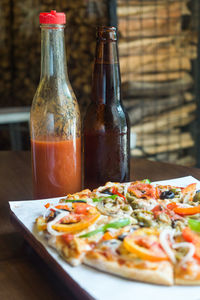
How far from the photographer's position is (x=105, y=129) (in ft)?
4.09

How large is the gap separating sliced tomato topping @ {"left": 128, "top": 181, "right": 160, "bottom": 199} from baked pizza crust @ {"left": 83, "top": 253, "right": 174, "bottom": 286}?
0.34 m

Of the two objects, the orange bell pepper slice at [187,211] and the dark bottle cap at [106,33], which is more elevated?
the dark bottle cap at [106,33]

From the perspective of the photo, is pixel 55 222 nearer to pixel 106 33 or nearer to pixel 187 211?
pixel 187 211

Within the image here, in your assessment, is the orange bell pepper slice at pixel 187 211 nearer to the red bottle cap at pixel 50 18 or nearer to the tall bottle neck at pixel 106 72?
the tall bottle neck at pixel 106 72

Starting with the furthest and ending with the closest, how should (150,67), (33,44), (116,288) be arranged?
(33,44) < (150,67) < (116,288)

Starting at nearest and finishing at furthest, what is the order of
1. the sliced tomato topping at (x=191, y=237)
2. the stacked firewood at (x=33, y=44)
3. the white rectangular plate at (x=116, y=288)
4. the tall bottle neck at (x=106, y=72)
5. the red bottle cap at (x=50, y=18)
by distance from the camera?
the white rectangular plate at (x=116, y=288)
the sliced tomato topping at (x=191, y=237)
the red bottle cap at (x=50, y=18)
the tall bottle neck at (x=106, y=72)
the stacked firewood at (x=33, y=44)

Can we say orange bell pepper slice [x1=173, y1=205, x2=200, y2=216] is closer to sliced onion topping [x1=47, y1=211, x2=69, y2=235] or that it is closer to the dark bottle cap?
sliced onion topping [x1=47, y1=211, x2=69, y2=235]

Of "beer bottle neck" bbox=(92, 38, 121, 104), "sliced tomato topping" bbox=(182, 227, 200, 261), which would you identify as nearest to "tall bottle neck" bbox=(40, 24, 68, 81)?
"beer bottle neck" bbox=(92, 38, 121, 104)

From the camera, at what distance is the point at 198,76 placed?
3365mm

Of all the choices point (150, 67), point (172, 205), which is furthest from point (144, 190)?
point (150, 67)

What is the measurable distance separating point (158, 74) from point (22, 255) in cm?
269

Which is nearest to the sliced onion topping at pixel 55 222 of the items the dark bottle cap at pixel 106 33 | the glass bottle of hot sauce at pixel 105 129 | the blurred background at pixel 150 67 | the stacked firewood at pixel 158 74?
the glass bottle of hot sauce at pixel 105 129

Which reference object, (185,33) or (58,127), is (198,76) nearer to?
(185,33)

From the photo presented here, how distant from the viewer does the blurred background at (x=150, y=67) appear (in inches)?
129
